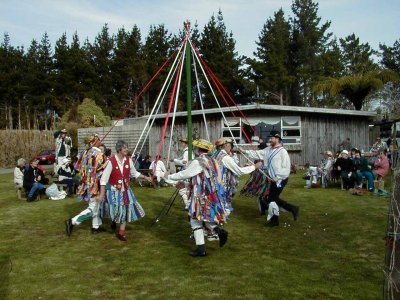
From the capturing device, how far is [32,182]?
12039mm

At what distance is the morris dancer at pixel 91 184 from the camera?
745cm

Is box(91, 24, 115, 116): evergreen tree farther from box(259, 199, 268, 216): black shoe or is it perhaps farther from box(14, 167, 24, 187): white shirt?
box(259, 199, 268, 216): black shoe

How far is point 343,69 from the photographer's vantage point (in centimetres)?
4041

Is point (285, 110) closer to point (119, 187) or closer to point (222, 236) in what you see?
point (119, 187)

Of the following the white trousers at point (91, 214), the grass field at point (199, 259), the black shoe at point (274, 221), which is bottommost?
the grass field at point (199, 259)

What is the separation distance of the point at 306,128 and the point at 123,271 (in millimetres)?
15227

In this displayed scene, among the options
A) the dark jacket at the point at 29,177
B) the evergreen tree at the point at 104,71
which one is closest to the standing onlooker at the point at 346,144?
the dark jacket at the point at 29,177

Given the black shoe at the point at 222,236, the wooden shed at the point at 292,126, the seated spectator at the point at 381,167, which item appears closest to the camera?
the black shoe at the point at 222,236

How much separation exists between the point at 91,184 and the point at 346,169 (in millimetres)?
7887

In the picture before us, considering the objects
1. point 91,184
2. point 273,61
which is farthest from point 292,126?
point 273,61

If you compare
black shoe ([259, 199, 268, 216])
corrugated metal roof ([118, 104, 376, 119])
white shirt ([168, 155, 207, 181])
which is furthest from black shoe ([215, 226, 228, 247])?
corrugated metal roof ([118, 104, 376, 119])

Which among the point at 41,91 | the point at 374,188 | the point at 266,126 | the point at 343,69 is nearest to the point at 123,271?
the point at 374,188

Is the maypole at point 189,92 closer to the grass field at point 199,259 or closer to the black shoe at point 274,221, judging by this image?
the grass field at point 199,259

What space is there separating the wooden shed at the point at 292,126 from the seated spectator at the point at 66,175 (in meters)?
6.72
